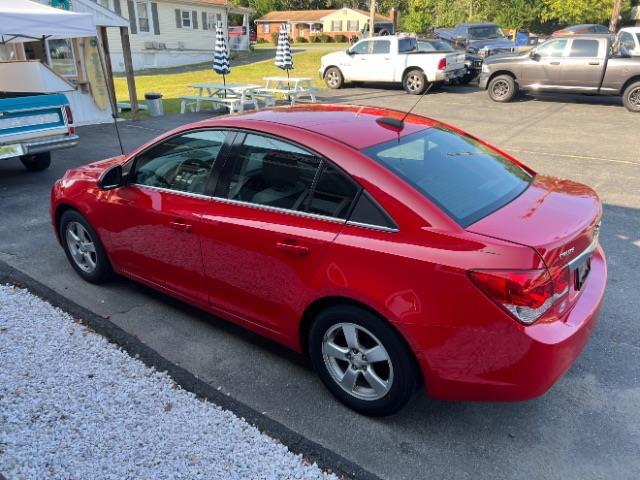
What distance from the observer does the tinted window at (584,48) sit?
43.2 ft

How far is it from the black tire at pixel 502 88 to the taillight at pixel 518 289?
13942 mm

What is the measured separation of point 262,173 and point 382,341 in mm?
1280

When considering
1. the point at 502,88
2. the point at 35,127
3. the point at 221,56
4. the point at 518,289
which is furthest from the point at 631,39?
the point at 518,289

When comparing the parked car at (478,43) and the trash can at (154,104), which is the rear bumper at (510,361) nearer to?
the trash can at (154,104)

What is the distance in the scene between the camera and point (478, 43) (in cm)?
1986

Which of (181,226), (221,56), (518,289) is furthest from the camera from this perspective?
(221,56)

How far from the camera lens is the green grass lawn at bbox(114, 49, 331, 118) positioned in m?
19.2

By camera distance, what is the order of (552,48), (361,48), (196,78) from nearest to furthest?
(552,48), (361,48), (196,78)

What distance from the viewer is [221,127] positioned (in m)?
3.40

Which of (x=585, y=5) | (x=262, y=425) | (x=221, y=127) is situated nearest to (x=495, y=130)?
(x=221, y=127)

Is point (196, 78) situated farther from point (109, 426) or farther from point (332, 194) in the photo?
point (109, 426)

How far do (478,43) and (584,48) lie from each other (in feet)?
23.4

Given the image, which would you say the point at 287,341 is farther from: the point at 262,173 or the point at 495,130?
the point at 495,130

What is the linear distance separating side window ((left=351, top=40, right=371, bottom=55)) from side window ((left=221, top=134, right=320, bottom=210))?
52.1ft
